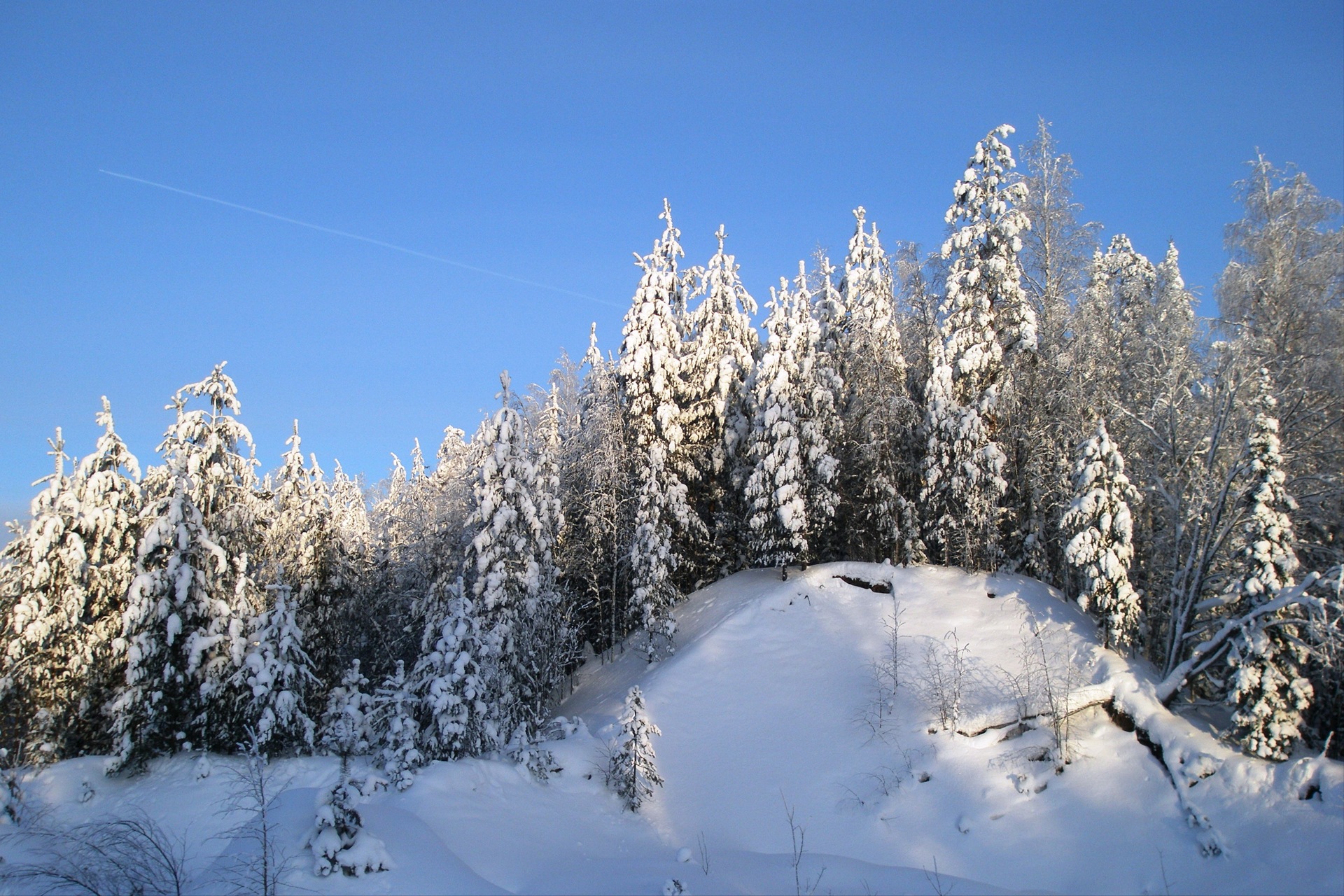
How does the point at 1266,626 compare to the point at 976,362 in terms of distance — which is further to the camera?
the point at 976,362

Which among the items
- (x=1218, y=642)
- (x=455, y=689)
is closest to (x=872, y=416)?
(x=1218, y=642)

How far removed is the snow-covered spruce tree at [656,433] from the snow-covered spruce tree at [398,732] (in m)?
8.19

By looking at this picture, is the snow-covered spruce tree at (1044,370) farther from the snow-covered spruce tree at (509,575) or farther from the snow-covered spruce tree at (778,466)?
the snow-covered spruce tree at (509,575)

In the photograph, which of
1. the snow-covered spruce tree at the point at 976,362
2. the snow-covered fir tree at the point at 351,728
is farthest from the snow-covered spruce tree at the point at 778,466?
the snow-covered fir tree at the point at 351,728

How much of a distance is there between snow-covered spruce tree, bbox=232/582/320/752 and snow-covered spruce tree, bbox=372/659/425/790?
2.02m

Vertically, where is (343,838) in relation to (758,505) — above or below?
below

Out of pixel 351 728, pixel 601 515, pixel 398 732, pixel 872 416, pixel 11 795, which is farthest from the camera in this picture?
pixel 601 515

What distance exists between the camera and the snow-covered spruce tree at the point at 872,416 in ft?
82.2

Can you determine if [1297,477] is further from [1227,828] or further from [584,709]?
[584,709]

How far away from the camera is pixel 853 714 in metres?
18.9

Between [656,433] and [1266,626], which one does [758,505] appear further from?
[1266,626]

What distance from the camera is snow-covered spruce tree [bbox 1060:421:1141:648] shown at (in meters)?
17.6

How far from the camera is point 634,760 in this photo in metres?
16.3

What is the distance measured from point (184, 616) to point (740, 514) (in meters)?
17.7
